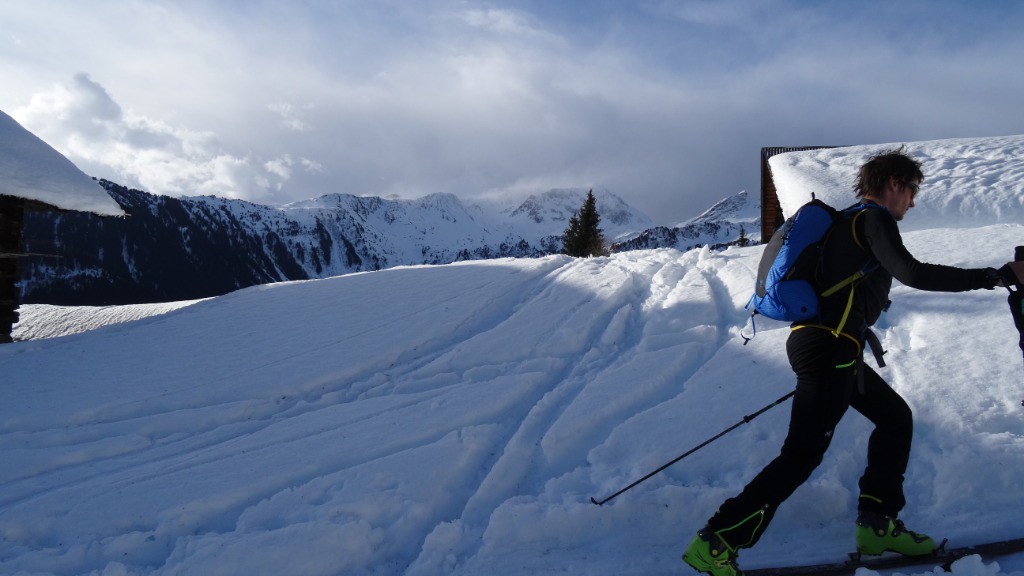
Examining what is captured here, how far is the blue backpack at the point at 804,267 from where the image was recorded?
124 inches

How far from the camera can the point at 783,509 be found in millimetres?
3941

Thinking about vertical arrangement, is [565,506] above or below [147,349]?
below

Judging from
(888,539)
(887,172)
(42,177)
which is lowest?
(888,539)

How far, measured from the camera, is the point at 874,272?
3211 millimetres

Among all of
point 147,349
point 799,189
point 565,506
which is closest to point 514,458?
point 565,506

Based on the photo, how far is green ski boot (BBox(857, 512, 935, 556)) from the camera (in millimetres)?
3299

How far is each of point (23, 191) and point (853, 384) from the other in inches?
546

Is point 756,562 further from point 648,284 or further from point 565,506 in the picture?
point 648,284

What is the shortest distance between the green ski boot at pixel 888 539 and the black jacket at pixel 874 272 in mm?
1197

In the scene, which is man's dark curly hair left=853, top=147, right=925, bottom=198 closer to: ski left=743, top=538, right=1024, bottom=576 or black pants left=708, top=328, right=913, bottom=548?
black pants left=708, top=328, right=913, bottom=548

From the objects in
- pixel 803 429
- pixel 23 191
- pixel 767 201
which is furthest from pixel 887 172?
pixel 767 201

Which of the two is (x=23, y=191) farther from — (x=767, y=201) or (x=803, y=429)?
(x=767, y=201)

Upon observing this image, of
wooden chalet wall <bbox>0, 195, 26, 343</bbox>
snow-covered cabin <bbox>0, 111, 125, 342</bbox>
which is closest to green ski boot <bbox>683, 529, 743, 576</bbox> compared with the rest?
snow-covered cabin <bbox>0, 111, 125, 342</bbox>

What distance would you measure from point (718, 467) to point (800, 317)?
5.99 feet
